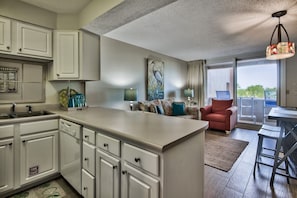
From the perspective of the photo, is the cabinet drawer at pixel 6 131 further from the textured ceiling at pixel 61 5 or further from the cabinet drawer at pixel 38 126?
the textured ceiling at pixel 61 5

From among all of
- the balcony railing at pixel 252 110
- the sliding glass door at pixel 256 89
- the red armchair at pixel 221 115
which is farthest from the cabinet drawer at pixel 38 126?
the balcony railing at pixel 252 110

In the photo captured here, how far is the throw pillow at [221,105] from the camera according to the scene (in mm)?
4749

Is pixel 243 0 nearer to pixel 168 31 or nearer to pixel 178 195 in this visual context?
pixel 168 31

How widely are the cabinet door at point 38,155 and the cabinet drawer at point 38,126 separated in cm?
6

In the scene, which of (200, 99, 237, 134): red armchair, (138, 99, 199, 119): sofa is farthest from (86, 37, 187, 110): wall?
(200, 99, 237, 134): red armchair

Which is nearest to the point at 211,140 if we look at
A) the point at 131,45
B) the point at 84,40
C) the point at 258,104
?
the point at 258,104

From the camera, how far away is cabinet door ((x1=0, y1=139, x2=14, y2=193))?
5.41ft

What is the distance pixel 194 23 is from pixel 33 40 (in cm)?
260

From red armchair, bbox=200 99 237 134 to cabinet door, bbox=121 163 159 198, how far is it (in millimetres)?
3910

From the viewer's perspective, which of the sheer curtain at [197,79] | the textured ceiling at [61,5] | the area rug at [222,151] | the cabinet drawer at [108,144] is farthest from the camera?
the sheer curtain at [197,79]

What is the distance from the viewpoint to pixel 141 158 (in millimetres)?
977

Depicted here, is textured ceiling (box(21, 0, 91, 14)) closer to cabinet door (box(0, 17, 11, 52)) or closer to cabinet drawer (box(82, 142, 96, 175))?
cabinet door (box(0, 17, 11, 52))

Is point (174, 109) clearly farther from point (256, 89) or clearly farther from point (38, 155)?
point (38, 155)

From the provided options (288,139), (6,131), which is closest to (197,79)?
(288,139)
